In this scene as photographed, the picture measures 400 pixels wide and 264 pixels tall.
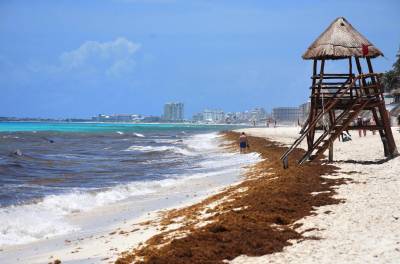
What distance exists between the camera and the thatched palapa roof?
18328 millimetres

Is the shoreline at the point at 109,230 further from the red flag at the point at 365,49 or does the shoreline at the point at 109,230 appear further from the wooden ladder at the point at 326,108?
the red flag at the point at 365,49

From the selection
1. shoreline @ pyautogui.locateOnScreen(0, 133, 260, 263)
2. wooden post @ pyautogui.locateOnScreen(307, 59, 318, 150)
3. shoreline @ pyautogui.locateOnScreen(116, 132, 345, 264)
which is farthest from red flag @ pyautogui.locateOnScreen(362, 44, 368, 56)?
shoreline @ pyautogui.locateOnScreen(0, 133, 260, 263)

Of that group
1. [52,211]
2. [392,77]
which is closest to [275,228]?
[52,211]

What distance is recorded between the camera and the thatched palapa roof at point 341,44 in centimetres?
1833

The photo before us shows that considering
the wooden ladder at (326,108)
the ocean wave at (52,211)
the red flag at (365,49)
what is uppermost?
the red flag at (365,49)

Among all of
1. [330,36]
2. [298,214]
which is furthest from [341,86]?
[298,214]

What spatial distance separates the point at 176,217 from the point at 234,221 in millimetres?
2683

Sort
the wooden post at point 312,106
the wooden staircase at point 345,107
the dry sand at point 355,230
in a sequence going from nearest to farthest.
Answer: the dry sand at point 355,230 → the wooden staircase at point 345,107 → the wooden post at point 312,106

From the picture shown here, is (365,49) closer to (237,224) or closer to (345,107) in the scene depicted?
(345,107)

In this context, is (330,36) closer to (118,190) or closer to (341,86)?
(341,86)

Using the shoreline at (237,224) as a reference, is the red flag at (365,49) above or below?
above

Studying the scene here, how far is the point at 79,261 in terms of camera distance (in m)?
8.77

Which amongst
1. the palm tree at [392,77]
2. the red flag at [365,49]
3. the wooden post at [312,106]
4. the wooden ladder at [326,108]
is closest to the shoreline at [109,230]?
the wooden ladder at [326,108]

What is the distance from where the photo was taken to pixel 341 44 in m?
18.4
